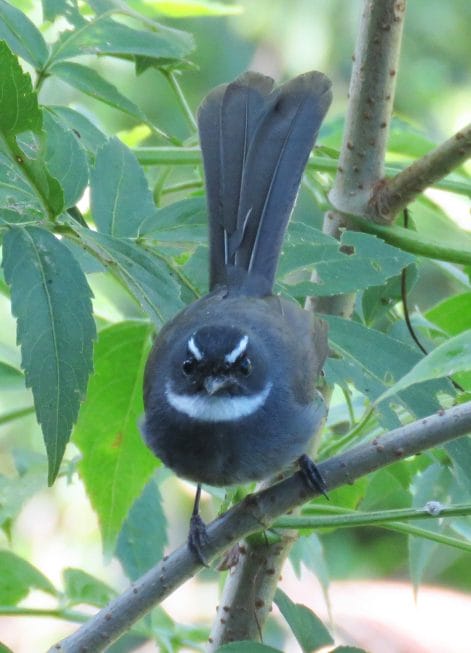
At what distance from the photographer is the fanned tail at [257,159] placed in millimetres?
2656

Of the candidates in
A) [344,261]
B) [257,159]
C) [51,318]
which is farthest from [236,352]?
[51,318]

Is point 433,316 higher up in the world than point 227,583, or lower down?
higher up

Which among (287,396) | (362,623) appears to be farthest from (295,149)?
(362,623)

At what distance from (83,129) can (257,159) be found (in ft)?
2.20

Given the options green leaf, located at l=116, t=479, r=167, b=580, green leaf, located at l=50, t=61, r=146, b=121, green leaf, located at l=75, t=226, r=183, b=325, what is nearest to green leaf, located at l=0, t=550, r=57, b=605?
green leaf, located at l=116, t=479, r=167, b=580

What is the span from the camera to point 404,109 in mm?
10133

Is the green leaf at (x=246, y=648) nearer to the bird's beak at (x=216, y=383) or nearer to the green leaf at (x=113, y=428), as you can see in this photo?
the green leaf at (x=113, y=428)

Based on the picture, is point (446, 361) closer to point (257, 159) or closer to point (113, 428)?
point (113, 428)

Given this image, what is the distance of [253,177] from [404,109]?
766 cm

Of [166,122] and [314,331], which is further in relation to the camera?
[166,122]

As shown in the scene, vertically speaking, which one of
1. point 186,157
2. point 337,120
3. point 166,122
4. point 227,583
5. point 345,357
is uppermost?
point 166,122

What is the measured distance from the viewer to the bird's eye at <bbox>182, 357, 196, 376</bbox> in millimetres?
2752

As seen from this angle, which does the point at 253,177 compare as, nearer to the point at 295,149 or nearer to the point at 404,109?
the point at 295,149

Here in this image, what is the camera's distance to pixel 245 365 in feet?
9.20
